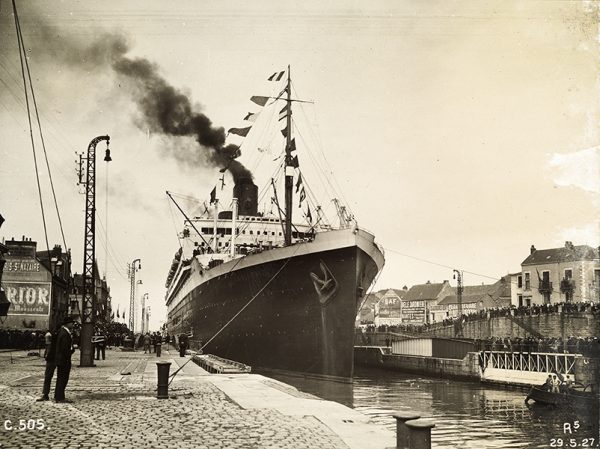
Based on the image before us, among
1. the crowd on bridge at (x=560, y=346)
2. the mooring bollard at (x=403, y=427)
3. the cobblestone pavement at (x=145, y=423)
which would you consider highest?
the mooring bollard at (x=403, y=427)

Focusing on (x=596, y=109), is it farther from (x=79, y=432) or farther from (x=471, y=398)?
(x=471, y=398)

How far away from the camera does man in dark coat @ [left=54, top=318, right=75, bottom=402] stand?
10039 millimetres

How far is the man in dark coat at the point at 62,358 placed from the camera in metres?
10.0

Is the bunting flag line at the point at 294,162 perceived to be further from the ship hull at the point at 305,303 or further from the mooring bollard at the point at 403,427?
the mooring bollard at the point at 403,427

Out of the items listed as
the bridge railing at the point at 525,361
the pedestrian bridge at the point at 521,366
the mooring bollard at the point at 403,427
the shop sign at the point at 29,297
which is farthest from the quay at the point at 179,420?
the shop sign at the point at 29,297

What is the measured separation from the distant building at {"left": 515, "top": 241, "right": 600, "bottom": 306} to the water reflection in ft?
69.1

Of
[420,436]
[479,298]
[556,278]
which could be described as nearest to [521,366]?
[420,436]

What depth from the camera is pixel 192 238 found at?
38781 mm

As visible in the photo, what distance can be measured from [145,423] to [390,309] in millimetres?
98131

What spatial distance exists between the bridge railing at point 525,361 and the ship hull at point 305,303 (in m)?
7.54

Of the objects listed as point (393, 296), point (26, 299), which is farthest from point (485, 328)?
point (393, 296)

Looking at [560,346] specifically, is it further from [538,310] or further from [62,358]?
[62,358]

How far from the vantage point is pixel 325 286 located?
2200 centimetres

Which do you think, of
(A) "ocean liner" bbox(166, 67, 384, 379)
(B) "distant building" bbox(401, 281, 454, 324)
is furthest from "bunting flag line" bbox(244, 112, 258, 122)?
(B) "distant building" bbox(401, 281, 454, 324)
